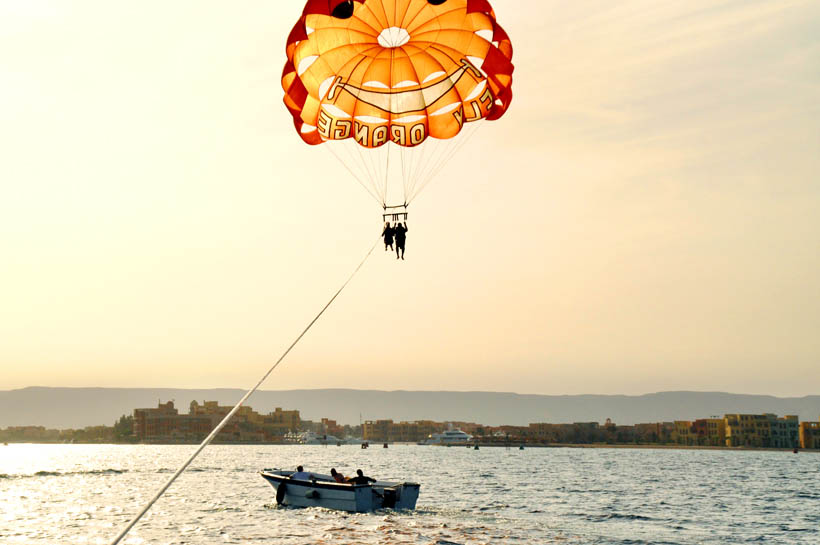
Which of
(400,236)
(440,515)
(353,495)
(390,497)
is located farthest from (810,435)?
(400,236)

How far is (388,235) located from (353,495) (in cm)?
1696

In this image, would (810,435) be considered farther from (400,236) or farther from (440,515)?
(400,236)

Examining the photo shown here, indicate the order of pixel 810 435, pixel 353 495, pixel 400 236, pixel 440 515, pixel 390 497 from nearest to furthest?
pixel 400 236 → pixel 353 495 → pixel 390 497 → pixel 440 515 → pixel 810 435

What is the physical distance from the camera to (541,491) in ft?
204

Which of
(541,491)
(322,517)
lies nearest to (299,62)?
(322,517)

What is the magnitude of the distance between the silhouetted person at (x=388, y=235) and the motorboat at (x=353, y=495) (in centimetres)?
1646

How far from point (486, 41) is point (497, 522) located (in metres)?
23.8

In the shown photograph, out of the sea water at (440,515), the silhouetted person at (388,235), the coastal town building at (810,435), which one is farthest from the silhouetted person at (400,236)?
the coastal town building at (810,435)

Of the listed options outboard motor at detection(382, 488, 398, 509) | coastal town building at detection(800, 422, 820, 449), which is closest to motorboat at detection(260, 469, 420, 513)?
outboard motor at detection(382, 488, 398, 509)

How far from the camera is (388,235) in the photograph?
21531mm

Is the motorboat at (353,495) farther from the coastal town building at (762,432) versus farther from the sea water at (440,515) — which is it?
the coastal town building at (762,432)

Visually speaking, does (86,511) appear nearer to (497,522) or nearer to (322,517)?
(322,517)

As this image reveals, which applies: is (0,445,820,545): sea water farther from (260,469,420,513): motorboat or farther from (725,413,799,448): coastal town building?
(725,413,799,448): coastal town building

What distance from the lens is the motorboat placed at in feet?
115
